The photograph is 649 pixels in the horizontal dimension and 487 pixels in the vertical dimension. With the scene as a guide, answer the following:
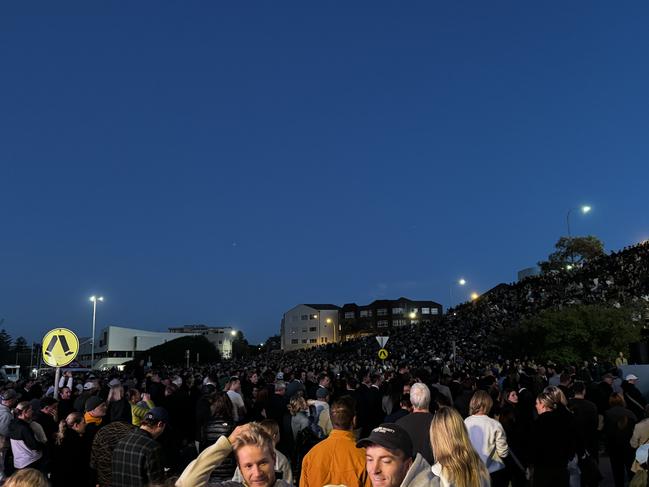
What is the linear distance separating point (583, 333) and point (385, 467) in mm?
26309

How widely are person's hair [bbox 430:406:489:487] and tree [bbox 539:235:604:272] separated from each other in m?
61.3

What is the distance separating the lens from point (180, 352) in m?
90.0

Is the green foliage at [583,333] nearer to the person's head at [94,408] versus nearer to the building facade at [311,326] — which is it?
the person's head at [94,408]

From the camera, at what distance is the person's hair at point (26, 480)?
3.25 meters

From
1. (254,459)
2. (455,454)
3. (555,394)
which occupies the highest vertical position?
(555,394)

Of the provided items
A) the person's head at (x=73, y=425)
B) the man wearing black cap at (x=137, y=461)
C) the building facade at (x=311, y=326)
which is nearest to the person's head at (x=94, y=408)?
the person's head at (x=73, y=425)

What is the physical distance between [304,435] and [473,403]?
3.58 meters

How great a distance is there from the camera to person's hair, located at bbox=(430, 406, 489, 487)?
3.83 meters

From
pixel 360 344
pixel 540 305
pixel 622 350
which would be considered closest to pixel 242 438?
pixel 622 350

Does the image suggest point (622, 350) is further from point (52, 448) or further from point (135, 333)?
point (135, 333)

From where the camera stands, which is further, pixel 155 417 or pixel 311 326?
pixel 311 326

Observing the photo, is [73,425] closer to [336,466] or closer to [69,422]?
[69,422]

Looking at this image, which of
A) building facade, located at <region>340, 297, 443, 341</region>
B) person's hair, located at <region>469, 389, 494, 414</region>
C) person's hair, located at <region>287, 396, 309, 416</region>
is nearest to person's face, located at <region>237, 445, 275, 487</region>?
person's hair, located at <region>469, 389, 494, 414</region>

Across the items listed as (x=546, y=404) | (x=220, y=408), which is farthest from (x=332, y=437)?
(x=546, y=404)
